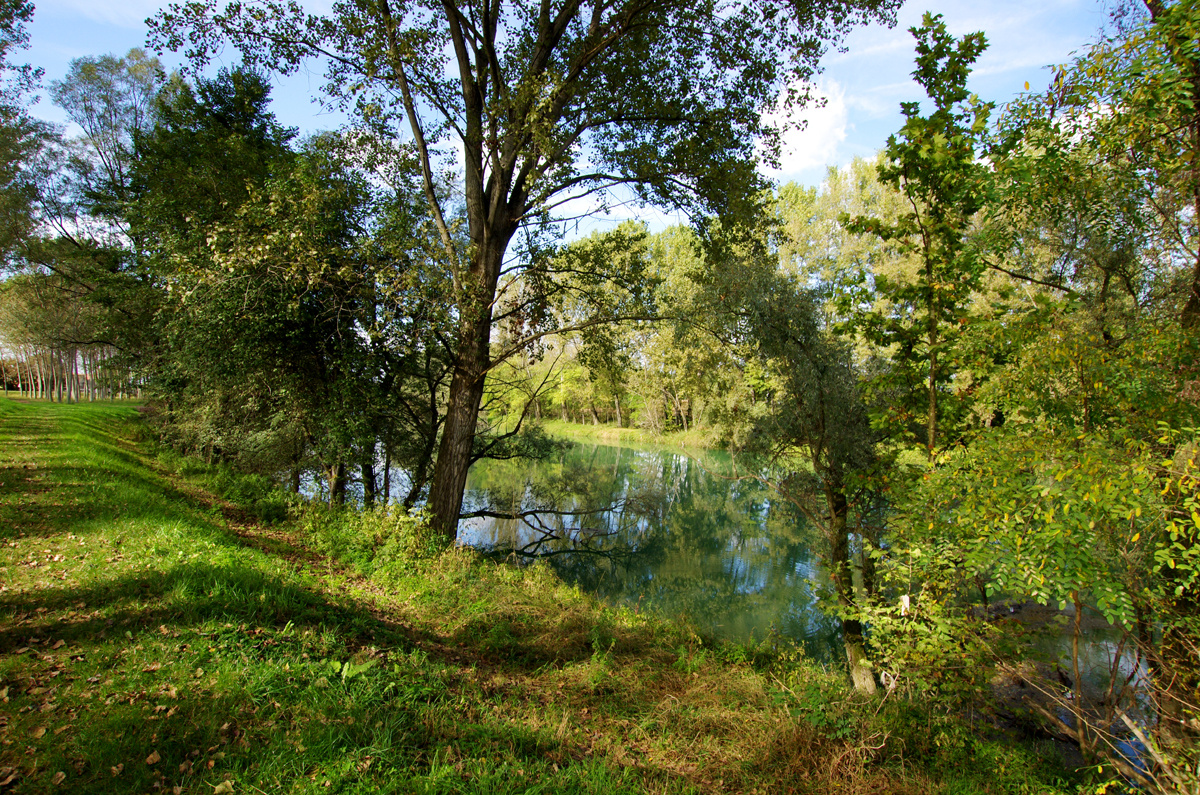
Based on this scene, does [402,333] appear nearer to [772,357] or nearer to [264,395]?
[264,395]

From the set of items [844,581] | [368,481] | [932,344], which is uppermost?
[932,344]

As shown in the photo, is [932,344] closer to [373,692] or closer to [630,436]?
[373,692]

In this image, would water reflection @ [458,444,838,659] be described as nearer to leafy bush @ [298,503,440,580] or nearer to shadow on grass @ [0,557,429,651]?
leafy bush @ [298,503,440,580]

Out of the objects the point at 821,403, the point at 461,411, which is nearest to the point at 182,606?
the point at 461,411

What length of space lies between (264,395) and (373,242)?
4.31 meters

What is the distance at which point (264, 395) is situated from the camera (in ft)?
31.8

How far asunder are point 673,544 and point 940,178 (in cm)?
1236

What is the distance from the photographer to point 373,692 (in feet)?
12.3

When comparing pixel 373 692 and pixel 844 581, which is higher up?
pixel 373 692

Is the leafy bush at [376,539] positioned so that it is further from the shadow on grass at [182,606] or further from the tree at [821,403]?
the tree at [821,403]

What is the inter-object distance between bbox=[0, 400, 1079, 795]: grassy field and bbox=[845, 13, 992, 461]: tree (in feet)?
9.59

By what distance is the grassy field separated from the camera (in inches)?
117

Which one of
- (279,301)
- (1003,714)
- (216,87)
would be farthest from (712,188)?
(216,87)

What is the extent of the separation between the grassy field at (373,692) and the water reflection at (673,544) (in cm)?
300
